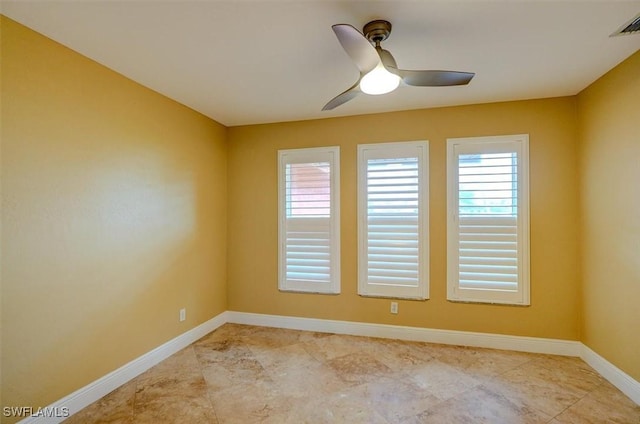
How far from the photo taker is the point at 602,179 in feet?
8.55

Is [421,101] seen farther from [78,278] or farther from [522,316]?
[78,278]

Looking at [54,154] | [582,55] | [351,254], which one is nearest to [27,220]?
[54,154]

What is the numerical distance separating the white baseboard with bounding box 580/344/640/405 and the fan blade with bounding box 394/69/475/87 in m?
2.54

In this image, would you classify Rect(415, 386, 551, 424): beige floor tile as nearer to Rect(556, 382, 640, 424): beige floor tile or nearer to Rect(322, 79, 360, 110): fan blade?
Rect(556, 382, 640, 424): beige floor tile

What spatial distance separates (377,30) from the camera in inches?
72.4

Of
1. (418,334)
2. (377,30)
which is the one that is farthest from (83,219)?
(418,334)

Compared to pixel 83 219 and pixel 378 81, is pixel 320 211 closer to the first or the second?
pixel 378 81

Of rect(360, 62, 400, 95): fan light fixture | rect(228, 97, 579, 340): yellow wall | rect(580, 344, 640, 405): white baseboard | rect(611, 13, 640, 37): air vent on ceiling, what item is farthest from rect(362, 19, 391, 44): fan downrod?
rect(580, 344, 640, 405): white baseboard

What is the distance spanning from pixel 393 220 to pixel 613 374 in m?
2.16

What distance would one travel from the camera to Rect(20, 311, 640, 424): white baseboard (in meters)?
2.24

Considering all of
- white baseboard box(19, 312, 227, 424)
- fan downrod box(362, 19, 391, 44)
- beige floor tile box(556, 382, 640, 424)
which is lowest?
beige floor tile box(556, 382, 640, 424)

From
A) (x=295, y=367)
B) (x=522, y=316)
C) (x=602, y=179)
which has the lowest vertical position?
(x=295, y=367)

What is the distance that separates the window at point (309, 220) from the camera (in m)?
3.58

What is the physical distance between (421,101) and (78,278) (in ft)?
10.8
